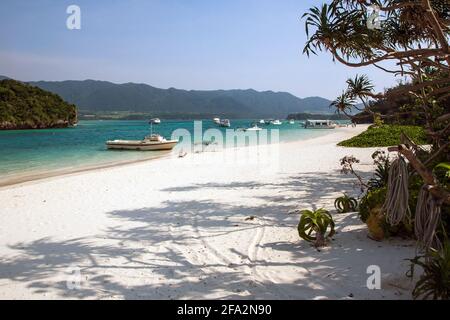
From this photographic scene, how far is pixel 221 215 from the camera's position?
7566mm

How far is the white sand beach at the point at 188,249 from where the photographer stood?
4.20m

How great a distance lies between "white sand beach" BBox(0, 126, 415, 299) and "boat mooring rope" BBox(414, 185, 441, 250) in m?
0.77

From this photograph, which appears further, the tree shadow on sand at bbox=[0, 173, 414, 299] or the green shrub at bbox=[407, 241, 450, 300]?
the tree shadow on sand at bbox=[0, 173, 414, 299]

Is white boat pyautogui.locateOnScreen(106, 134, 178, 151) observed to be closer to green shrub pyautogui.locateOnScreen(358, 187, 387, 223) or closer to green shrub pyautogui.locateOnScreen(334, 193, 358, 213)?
green shrub pyautogui.locateOnScreen(334, 193, 358, 213)

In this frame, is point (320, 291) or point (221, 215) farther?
point (221, 215)

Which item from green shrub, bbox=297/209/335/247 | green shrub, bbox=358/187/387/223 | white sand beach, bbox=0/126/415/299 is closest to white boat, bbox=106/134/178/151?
white sand beach, bbox=0/126/415/299

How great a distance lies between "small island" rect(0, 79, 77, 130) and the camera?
2982 inches

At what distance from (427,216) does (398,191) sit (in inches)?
16.0

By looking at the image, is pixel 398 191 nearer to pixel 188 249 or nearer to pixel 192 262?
pixel 192 262

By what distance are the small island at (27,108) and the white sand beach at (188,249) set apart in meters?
78.5

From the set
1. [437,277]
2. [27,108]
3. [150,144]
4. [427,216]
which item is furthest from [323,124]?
[437,277]

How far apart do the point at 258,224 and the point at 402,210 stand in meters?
3.53

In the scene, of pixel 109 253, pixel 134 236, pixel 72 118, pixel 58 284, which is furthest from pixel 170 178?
pixel 72 118
